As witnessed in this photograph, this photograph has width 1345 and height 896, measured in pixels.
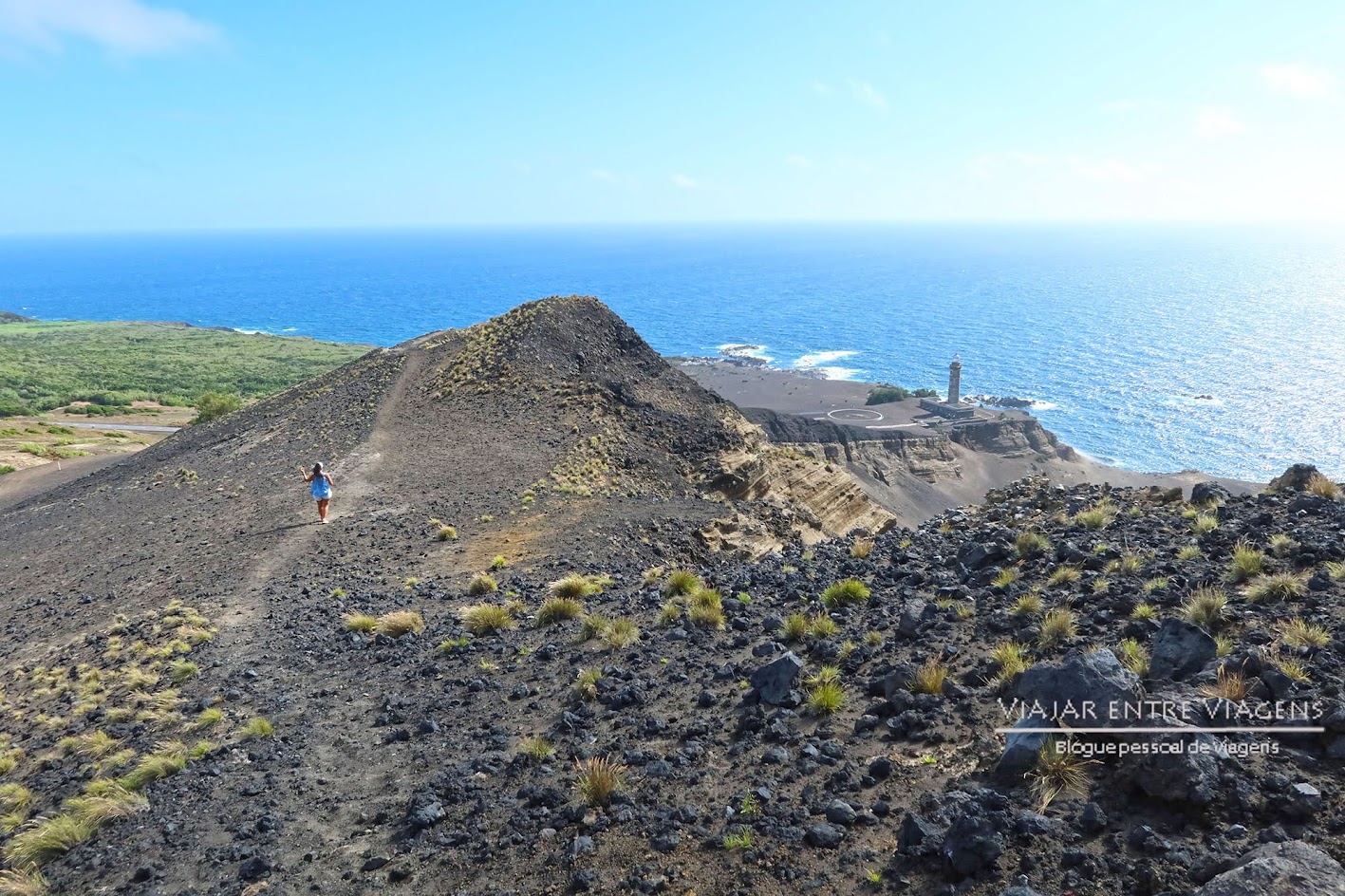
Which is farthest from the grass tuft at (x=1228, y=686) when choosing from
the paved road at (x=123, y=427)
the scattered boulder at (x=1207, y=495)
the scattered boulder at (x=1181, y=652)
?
the paved road at (x=123, y=427)

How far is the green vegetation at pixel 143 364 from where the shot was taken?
251 ft

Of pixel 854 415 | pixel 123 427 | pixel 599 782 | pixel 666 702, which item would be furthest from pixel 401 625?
pixel 854 415

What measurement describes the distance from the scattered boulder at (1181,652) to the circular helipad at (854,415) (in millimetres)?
76593

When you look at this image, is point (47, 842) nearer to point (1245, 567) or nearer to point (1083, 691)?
point (1083, 691)

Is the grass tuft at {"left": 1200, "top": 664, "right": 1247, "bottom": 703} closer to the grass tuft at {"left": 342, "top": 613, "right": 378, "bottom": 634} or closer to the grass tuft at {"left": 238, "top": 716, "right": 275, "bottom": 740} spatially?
the grass tuft at {"left": 238, "top": 716, "right": 275, "bottom": 740}

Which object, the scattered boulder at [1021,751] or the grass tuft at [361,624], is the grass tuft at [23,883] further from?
the scattered boulder at [1021,751]

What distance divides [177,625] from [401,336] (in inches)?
6190

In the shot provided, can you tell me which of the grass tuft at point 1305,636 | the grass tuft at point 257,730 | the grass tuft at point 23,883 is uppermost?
the grass tuft at point 1305,636

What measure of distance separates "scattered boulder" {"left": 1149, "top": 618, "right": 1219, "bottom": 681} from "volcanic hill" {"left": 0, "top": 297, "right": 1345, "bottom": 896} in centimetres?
2

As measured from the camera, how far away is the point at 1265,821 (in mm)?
5508

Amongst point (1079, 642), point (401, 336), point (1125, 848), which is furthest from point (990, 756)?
point (401, 336)

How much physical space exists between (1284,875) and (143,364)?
391ft

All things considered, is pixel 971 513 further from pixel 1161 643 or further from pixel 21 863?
pixel 21 863

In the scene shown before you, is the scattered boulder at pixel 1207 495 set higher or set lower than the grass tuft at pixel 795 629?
higher
